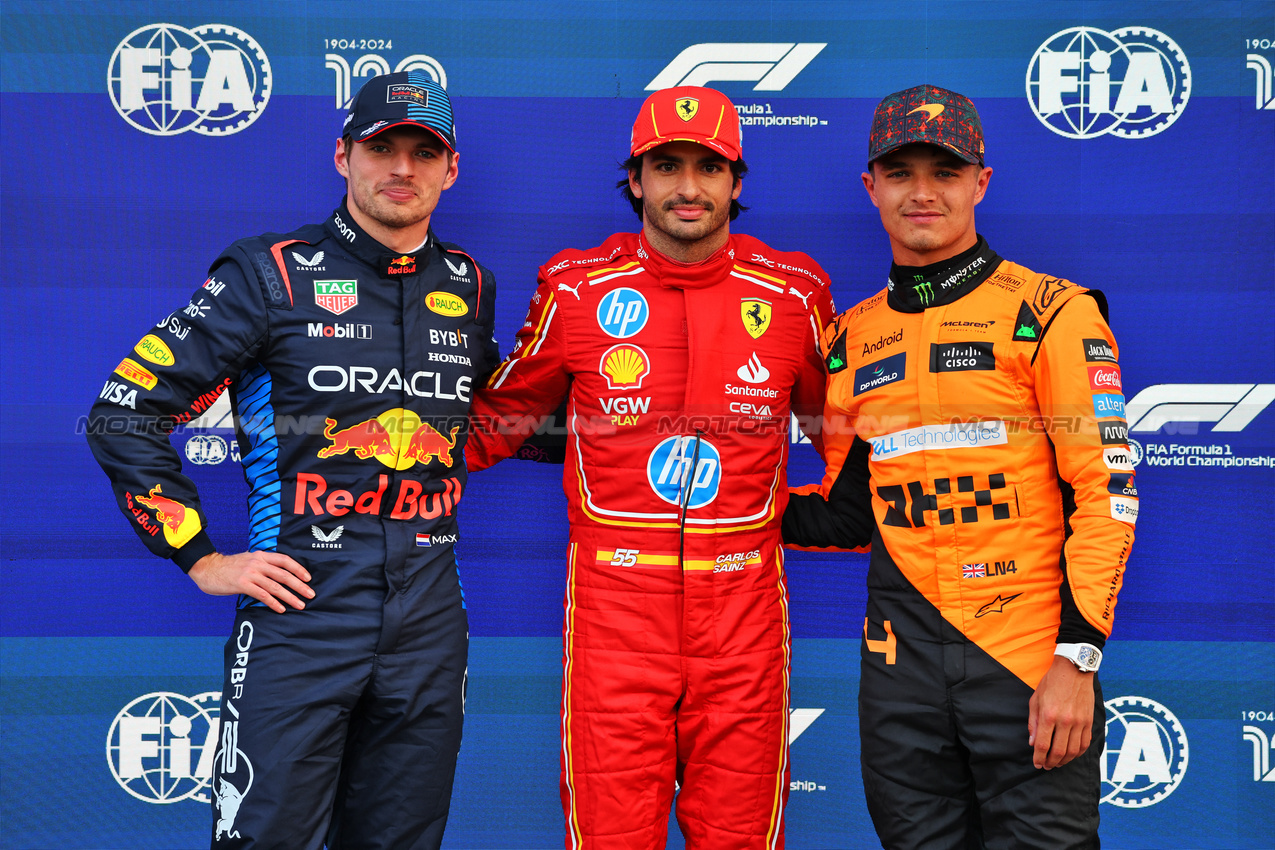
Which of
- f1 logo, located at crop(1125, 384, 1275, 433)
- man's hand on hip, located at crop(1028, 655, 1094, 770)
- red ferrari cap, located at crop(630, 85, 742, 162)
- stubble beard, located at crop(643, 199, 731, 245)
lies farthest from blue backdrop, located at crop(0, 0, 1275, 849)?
man's hand on hip, located at crop(1028, 655, 1094, 770)

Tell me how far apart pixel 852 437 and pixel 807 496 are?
0.22 meters

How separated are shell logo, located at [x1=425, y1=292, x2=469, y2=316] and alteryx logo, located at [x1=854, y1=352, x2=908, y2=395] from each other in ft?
3.32

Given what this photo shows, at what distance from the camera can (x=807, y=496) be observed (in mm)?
2283

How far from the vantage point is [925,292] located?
202 centimetres

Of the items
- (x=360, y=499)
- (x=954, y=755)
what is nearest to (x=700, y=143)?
(x=360, y=499)

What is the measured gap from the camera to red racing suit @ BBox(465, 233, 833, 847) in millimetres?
2072

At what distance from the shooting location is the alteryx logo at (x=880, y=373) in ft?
6.55

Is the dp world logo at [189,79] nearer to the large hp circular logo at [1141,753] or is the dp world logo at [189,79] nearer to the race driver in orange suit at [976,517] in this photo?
the race driver in orange suit at [976,517]

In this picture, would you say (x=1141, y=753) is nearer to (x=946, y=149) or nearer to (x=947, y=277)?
(x=947, y=277)

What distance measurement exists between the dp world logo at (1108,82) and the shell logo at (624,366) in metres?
1.68

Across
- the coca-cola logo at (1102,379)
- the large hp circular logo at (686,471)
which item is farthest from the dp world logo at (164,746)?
the coca-cola logo at (1102,379)

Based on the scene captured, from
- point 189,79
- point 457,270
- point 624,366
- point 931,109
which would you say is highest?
point 189,79

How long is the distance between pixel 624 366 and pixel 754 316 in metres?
0.37

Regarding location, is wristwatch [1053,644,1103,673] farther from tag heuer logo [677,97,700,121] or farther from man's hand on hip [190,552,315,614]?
man's hand on hip [190,552,315,614]
